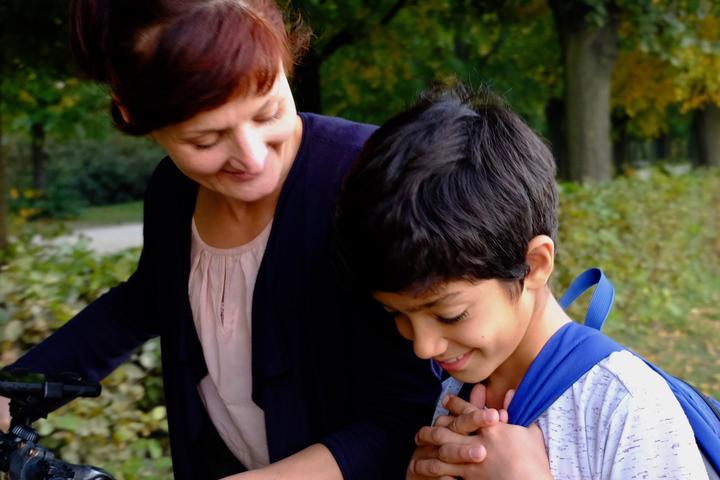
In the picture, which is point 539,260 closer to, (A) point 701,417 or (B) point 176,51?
(A) point 701,417

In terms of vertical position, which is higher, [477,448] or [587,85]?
[587,85]

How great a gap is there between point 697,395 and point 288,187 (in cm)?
82

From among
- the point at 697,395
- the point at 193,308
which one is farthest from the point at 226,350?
the point at 697,395

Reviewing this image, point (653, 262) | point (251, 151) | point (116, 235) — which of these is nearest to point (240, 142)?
point (251, 151)

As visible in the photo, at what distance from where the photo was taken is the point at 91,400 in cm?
323

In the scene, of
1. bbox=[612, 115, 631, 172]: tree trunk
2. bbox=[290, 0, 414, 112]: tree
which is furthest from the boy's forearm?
bbox=[612, 115, 631, 172]: tree trunk

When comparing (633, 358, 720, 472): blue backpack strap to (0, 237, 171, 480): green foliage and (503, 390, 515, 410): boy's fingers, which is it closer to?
(503, 390, 515, 410): boy's fingers

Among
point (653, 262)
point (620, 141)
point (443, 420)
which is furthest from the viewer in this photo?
point (620, 141)

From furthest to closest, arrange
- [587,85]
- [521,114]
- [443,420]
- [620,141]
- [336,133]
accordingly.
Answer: [620,141], [587,85], [521,114], [336,133], [443,420]

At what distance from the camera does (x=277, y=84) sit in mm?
1544

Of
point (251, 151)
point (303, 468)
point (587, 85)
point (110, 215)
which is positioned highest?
point (587, 85)

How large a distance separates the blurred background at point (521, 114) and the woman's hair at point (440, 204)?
297 millimetres

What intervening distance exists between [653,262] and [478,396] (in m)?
7.27

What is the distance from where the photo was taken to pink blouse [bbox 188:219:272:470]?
67.6 inches
